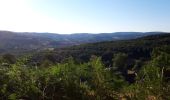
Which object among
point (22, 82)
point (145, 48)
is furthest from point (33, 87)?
point (145, 48)

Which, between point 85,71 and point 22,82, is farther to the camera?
point 85,71

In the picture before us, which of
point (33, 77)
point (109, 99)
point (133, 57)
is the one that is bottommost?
point (133, 57)

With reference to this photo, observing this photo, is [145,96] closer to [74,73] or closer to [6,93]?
[74,73]

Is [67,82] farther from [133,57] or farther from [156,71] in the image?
[133,57]

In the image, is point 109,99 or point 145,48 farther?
point 145,48

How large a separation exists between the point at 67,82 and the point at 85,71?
1.73ft

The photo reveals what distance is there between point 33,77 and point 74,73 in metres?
0.80

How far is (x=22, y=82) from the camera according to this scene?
525cm

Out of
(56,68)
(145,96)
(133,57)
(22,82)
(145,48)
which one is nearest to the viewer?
(145,96)

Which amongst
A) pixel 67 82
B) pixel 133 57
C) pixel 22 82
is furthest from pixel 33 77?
pixel 133 57

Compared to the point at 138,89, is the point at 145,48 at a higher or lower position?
lower

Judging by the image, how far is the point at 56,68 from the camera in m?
5.82

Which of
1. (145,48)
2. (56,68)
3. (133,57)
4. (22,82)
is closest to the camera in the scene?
(22,82)

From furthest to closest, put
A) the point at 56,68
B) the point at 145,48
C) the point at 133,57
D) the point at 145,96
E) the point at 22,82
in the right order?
the point at 145,48 < the point at 133,57 < the point at 56,68 < the point at 22,82 < the point at 145,96
